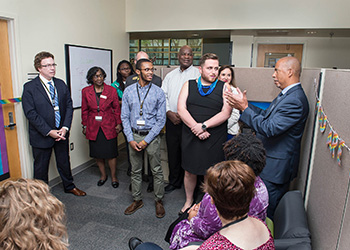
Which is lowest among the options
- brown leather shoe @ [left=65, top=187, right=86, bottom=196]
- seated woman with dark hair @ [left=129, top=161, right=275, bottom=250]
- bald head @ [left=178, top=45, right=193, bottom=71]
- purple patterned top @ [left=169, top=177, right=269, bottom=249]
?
brown leather shoe @ [left=65, top=187, right=86, bottom=196]

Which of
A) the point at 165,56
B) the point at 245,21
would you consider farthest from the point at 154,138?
the point at 165,56

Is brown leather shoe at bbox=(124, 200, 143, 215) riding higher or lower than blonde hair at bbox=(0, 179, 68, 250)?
lower

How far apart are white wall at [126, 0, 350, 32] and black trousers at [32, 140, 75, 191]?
2752mm

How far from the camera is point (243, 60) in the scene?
17.8 ft

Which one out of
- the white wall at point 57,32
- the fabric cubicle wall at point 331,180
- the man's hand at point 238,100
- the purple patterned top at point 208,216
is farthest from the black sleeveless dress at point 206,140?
the white wall at point 57,32

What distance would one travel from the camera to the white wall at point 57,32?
275 centimetres

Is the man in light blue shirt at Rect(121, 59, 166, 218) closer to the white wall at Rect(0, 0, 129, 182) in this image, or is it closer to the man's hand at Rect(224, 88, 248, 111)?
the man's hand at Rect(224, 88, 248, 111)

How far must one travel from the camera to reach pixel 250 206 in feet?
4.40

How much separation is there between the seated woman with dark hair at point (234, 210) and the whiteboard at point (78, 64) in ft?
9.59

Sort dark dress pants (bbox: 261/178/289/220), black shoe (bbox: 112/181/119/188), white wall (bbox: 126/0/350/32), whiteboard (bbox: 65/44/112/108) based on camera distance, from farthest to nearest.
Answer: white wall (bbox: 126/0/350/32) < whiteboard (bbox: 65/44/112/108) < black shoe (bbox: 112/181/119/188) < dark dress pants (bbox: 261/178/289/220)

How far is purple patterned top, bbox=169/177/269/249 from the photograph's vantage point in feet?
4.29

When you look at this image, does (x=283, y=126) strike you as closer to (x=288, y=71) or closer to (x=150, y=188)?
(x=288, y=71)

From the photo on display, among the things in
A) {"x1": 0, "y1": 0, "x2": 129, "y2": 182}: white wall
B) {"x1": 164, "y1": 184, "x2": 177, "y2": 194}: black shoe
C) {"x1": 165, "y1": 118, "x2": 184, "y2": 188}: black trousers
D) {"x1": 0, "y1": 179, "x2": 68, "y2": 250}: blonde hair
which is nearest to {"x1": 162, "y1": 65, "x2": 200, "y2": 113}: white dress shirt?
{"x1": 165, "y1": 118, "x2": 184, "y2": 188}: black trousers

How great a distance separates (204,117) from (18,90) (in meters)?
1.93
